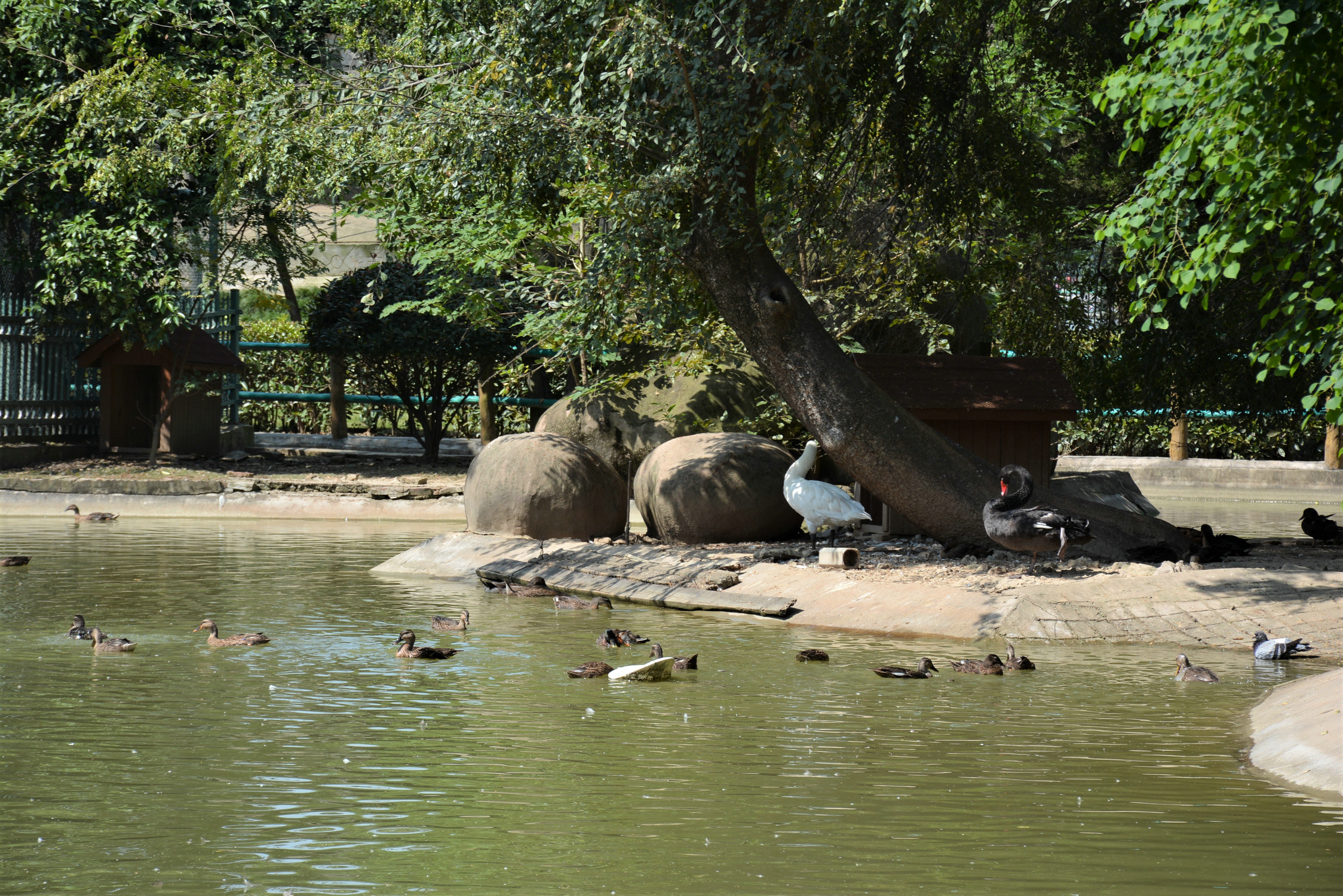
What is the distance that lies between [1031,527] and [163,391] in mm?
18918

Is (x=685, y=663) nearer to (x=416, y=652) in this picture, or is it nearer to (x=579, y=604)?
(x=416, y=652)

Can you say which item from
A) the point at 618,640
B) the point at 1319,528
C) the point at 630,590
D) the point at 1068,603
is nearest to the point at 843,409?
the point at 630,590

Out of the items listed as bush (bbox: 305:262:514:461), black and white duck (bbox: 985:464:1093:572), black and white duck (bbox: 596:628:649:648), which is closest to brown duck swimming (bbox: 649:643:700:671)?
black and white duck (bbox: 596:628:649:648)

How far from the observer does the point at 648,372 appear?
21.4 m

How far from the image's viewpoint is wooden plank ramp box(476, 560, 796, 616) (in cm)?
1334

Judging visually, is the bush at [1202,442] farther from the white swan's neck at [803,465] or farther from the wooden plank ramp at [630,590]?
the wooden plank ramp at [630,590]

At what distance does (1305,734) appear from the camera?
7.79 meters

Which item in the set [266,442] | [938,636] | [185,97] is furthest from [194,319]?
[938,636]

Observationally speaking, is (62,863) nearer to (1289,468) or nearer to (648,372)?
(648,372)

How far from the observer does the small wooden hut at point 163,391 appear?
26312mm

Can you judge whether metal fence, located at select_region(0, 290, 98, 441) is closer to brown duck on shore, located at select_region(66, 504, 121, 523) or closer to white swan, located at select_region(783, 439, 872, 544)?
brown duck on shore, located at select_region(66, 504, 121, 523)

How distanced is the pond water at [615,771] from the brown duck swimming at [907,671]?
116 millimetres

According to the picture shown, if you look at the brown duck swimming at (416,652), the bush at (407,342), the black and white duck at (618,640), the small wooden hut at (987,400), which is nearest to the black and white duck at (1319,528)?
the small wooden hut at (987,400)

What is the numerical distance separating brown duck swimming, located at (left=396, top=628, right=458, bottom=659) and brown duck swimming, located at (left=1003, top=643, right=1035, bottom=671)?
4366 mm
